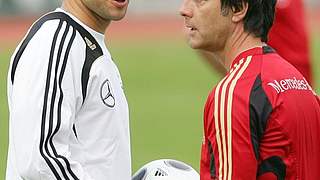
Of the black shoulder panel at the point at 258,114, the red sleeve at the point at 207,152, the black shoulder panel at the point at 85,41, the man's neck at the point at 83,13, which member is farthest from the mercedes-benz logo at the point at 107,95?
the black shoulder panel at the point at 258,114

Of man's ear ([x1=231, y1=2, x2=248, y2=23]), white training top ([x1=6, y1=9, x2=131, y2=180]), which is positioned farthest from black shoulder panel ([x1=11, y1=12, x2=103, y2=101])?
man's ear ([x1=231, y1=2, x2=248, y2=23])

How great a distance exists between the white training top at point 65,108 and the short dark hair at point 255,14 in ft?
2.38

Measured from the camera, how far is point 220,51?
4656 mm

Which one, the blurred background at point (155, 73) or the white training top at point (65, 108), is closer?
the white training top at point (65, 108)

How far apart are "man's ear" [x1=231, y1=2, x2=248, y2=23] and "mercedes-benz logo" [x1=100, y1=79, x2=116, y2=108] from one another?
72 centimetres

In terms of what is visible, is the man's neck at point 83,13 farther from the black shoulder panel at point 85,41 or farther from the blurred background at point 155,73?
the blurred background at point 155,73

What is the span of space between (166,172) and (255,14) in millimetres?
996

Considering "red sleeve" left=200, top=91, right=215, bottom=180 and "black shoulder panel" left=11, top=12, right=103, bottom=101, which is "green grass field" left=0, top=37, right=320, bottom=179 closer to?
"black shoulder panel" left=11, top=12, right=103, bottom=101

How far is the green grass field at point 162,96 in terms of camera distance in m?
13.2

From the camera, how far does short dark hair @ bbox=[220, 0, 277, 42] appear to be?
4539 mm

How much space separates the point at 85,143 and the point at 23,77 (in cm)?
42

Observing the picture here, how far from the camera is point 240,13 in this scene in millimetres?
4543

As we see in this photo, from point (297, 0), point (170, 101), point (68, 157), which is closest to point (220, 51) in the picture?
point (68, 157)

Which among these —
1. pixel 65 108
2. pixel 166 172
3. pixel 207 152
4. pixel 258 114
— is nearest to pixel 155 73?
pixel 166 172
